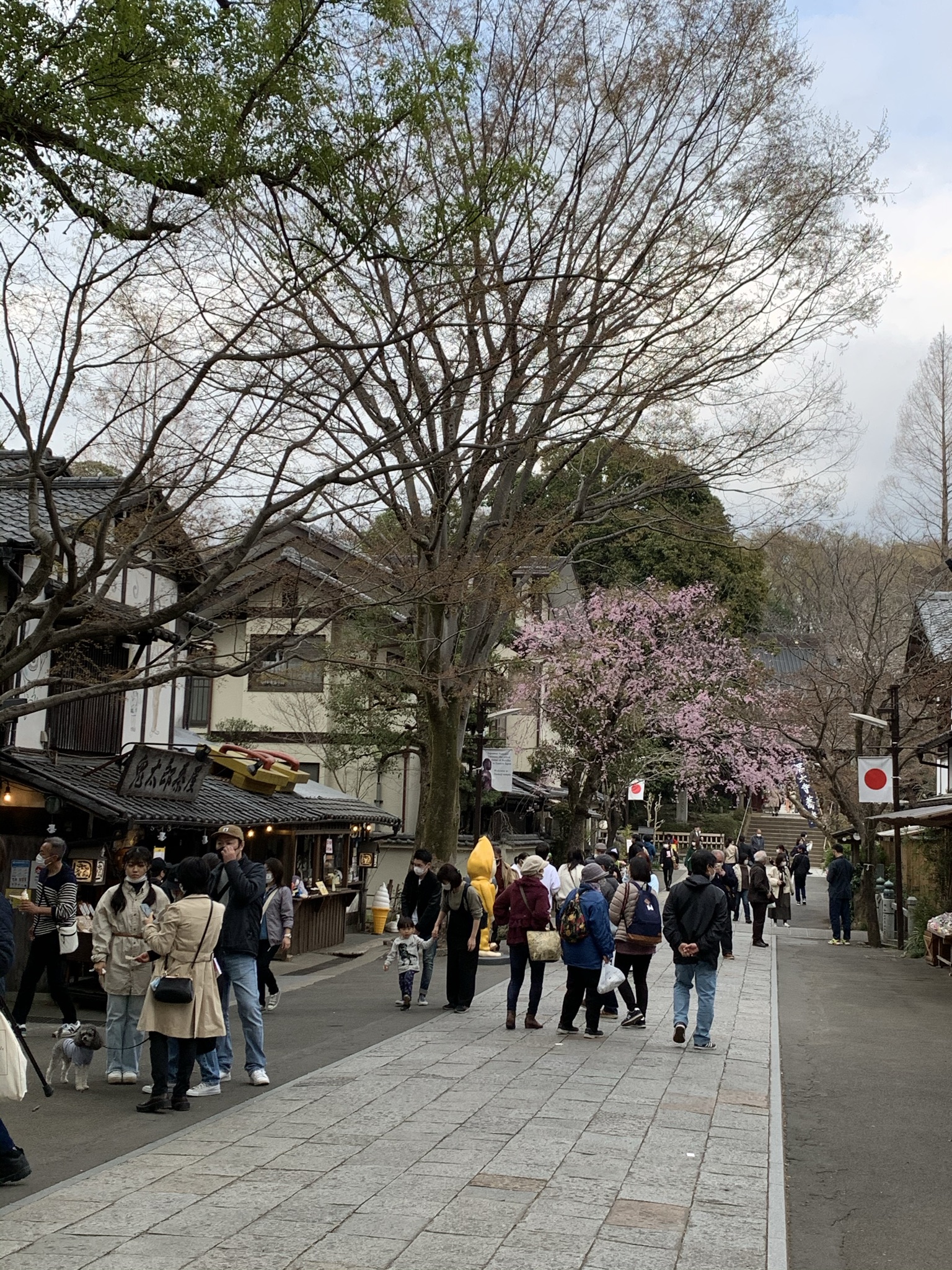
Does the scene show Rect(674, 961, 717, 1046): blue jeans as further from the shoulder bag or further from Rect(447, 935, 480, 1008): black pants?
Rect(447, 935, 480, 1008): black pants

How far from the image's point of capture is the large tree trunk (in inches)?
781

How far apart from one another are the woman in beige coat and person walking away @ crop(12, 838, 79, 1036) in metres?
2.72

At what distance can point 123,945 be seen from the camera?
9656 millimetres

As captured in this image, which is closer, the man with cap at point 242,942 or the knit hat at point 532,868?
the man with cap at point 242,942

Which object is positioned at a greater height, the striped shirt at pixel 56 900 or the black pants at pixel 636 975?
the striped shirt at pixel 56 900

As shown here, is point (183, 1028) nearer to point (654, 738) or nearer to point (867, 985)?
point (867, 985)

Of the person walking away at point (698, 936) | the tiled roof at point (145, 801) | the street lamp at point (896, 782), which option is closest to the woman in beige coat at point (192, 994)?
the person walking away at point (698, 936)

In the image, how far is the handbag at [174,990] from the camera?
8.63 meters

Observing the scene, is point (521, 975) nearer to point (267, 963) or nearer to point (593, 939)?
point (593, 939)

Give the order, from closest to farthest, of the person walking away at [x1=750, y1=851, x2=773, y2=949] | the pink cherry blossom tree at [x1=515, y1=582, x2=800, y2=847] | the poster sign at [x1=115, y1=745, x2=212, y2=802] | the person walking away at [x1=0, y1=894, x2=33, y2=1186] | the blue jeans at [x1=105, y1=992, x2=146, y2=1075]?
the person walking away at [x1=0, y1=894, x2=33, y2=1186]
the blue jeans at [x1=105, y1=992, x2=146, y2=1075]
the poster sign at [x1=115, y1=745, x2=212, y2=802]
the person walking away at [x1=750, y1=851, x2=773, y2=949]
the pink cherry blossom tree at [x1=515, y1=582, x2=800, y2=847]

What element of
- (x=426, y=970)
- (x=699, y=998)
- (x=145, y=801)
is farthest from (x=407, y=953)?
(x=145, y=801)

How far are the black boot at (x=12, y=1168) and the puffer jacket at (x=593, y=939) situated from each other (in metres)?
6.38

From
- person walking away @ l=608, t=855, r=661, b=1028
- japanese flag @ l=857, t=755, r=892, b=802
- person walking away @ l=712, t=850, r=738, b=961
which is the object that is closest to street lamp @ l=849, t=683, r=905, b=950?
japanese flag @ l=857, t=755, r=892, b=802

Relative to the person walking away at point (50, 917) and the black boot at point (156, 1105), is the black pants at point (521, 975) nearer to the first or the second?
the person walking away at point (50, 917)
